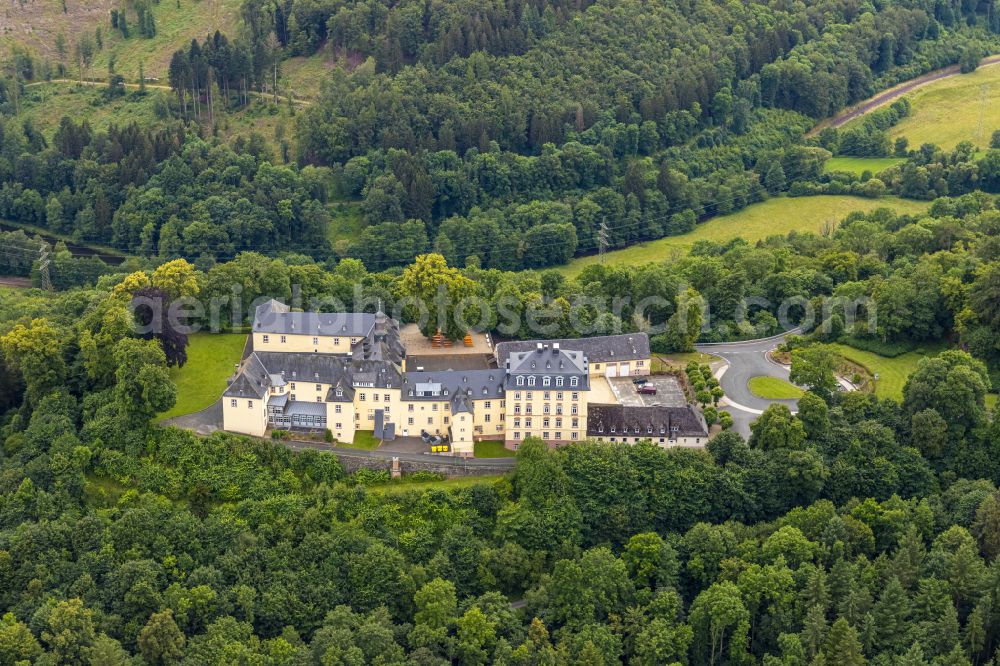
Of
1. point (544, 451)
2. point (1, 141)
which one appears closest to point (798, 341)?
point (544, 451)

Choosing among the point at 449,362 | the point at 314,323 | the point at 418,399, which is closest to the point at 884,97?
the point at 449,362

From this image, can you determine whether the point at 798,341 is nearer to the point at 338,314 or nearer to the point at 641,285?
the point at 641,285

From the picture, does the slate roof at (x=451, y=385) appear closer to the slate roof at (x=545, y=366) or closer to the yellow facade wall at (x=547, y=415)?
the slate roof at (x=545, y=366)

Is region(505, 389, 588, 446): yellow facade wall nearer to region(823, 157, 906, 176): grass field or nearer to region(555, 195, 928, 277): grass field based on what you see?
region(555, 195, 928, 277): grass field

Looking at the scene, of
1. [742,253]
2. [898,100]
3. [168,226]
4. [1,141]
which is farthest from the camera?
[898,100]

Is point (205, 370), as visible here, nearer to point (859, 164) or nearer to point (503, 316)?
point (503, 316)

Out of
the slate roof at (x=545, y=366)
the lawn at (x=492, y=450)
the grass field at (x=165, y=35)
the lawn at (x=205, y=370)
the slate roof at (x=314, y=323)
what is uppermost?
the grass field at (x=165, y=35)

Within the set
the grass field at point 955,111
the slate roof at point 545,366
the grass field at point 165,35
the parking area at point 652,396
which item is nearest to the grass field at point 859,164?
the grass field at point 955,111
